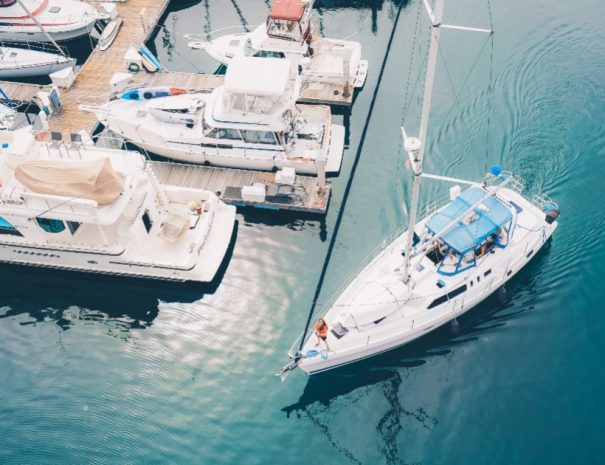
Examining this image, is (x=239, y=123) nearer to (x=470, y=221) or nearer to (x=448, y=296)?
(x=470, y=221)

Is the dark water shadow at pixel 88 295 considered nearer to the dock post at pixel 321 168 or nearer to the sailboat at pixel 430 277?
the dock post at pixel 321 168

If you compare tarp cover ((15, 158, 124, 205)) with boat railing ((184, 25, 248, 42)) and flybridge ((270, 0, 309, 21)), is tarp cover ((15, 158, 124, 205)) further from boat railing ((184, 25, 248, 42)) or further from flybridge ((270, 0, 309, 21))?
boat railing ((184, 25, 248, 42))

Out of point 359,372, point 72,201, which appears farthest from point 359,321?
point 72,201

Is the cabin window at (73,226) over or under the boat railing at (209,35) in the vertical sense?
under

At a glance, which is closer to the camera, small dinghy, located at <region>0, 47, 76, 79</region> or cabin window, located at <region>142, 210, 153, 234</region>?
cabin window, located at <region>142, 210, 153, 234</region>

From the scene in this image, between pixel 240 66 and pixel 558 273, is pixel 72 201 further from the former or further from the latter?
pixel 558 273

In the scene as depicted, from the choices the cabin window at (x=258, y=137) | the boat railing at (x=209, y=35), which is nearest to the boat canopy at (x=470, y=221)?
the cabin window at (x=258, y=137)

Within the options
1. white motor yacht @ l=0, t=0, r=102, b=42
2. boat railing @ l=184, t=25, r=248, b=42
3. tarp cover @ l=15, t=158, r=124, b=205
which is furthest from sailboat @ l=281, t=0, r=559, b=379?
white motor yacht @ l=0, t=0, r=102, b=42
